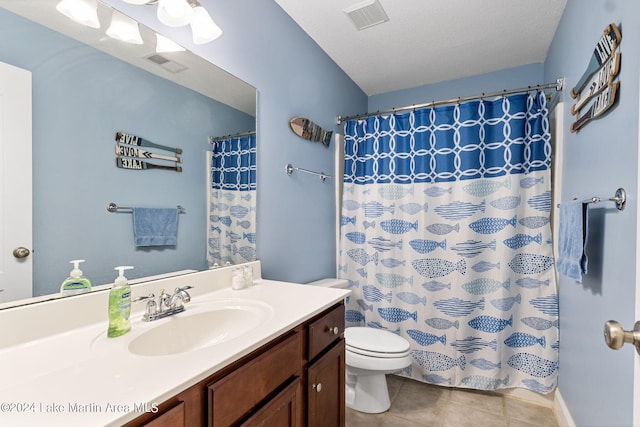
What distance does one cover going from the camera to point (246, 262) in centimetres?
156

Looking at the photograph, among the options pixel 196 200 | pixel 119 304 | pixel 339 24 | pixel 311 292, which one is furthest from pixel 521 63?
pixel 119 304

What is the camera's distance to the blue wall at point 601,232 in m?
0.94

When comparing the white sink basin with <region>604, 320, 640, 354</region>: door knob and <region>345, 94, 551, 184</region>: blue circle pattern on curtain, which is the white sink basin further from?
<region>345, 94, 551, 184</region>: blue circle pattern on curtain

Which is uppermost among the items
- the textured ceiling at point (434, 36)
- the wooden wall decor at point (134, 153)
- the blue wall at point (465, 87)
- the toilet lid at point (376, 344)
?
the textured ceiling at point (434, 36)

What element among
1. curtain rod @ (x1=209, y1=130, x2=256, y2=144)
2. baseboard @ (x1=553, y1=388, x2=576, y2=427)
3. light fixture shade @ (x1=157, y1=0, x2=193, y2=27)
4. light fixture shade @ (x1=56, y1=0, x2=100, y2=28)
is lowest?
baseboard @ (x1=553, y1=388, x2=576, y2=427)

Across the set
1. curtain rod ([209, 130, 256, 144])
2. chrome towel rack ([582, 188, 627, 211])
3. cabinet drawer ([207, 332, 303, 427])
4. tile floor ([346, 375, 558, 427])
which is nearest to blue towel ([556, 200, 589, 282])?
chrome towel rack ([582, 188, 627, 211])

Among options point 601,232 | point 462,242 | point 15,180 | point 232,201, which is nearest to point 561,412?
point 462,242

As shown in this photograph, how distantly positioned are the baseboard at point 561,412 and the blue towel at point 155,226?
2145 millimetres

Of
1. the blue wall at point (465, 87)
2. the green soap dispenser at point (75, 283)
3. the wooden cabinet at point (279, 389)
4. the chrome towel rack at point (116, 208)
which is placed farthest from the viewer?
the blue wall at point (465, 87)

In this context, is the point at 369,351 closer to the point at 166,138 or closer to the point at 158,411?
the point at 158,411

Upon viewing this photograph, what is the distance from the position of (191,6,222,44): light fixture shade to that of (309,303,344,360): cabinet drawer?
1.24m

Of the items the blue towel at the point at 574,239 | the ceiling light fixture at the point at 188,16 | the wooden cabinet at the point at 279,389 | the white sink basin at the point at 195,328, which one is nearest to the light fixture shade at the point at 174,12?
the ceiling light fixture at the point at 188,16

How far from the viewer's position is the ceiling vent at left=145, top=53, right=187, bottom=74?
1.15 metres

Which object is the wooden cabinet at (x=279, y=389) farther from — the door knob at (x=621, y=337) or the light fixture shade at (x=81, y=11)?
the light fixture shade at (x=81, y=11)
